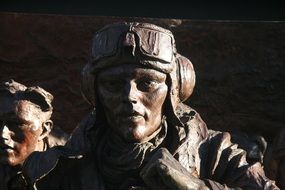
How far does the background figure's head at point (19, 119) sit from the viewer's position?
25.2 feet

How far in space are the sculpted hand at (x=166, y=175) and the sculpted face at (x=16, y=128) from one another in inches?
54.9

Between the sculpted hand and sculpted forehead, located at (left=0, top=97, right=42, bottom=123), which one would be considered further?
sculpted forehead, located at (left=0, top=97, right=42, bottom=123)

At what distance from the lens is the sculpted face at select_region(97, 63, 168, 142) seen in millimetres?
6621

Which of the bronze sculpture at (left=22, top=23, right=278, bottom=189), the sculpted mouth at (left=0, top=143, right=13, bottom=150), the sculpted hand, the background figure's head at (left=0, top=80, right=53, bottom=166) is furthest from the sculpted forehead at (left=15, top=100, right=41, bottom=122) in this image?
the sculpted hand

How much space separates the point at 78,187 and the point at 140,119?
466mm

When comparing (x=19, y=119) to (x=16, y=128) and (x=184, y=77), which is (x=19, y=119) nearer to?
(x=16, y=128)

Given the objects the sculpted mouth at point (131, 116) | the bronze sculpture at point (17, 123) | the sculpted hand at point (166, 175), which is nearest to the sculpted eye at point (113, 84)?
the sculpted mouth at point (131, 116)

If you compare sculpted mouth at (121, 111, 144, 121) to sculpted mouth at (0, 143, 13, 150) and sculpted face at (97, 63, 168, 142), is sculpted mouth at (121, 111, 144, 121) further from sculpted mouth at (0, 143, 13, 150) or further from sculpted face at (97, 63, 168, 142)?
sculpted mouth at (0, 143, 13, 150)

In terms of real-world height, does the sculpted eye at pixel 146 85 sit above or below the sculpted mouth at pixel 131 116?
above

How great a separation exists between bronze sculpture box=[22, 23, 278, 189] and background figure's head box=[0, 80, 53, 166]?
83 cm

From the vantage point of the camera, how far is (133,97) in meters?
6.60

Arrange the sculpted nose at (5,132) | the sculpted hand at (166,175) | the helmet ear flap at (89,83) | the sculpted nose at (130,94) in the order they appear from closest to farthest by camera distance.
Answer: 1. the sculpted hand at (166,175)
2. the sculpted nose at (130,94)
3. the helmet ear flap at (89,83)
4. the sculpted nose at (5,132)

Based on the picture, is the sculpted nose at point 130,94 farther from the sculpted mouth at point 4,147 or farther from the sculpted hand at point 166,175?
the sculpted mouth at point 4,147

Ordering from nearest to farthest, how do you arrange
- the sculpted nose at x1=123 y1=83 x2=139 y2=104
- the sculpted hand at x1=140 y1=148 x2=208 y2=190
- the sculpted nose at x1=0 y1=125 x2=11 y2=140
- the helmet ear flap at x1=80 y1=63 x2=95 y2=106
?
the sculpted hand at x1=140 y1=148 x2=208 y2=190, the sculpted nose at x1=123 y1=83 x2=139 y2=104, the helmet ear flap at x1=80 y1=63 x2=95 y2=106, the sculpted nose at x1=0 y1=125 x2=11 y2=140
